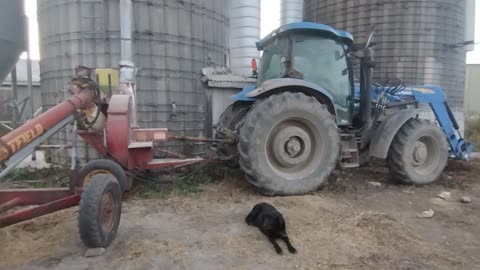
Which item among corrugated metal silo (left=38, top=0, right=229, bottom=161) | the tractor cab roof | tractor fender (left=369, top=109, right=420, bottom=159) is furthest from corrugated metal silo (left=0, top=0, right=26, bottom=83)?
tractor fender (left=369, top=109, right=420, bottom=159)

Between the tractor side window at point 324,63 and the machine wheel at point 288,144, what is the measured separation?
23.0 inches

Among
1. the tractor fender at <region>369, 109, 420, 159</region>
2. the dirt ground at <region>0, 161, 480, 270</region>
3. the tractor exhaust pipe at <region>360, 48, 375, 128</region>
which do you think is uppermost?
the tractor exhaust pipe at <region>360, 48, 375, 128</region>

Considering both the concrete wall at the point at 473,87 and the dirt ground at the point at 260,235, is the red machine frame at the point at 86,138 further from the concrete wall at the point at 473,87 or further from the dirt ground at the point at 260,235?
the concrete wall at the point at 473,87

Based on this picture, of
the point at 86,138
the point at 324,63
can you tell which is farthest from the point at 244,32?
the point at 86,138

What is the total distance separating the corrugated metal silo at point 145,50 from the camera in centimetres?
564

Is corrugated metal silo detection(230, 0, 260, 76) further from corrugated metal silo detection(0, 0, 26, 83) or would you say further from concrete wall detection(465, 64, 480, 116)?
concrete wall detection(465, 64, 480, 116)

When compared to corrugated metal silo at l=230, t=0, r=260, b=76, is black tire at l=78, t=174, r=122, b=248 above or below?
below

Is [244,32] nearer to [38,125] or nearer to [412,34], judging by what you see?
[412,34]

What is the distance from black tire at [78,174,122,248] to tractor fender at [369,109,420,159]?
343cm

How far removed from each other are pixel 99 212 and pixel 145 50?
3745 mm

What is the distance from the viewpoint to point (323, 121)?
14.2 feet

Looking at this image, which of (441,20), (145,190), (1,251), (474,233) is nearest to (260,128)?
(145,190)

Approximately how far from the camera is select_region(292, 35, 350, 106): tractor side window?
184 inches

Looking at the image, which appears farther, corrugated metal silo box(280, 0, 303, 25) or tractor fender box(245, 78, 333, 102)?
corrugated metal silo box(280, 0, 303, 25)
